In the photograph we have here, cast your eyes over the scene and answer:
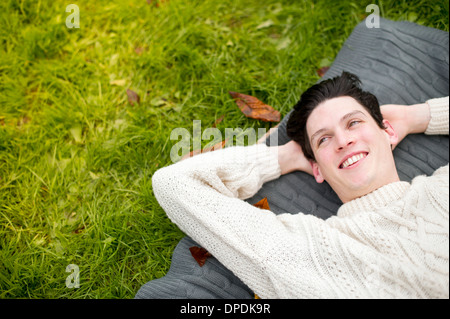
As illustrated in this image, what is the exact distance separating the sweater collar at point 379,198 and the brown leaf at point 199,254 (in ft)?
3.35

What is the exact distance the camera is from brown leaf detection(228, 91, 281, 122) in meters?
3.17

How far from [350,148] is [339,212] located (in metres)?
0.49

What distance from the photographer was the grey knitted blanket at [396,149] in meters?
2.42

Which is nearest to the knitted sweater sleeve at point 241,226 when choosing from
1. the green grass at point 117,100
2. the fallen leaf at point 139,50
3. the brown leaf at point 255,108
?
the green grass at point 117,100

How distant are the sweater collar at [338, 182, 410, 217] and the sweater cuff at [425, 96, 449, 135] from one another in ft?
2.35

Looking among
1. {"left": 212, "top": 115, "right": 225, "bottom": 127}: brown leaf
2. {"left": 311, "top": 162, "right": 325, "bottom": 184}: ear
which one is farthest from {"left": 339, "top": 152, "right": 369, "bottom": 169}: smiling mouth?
{"left": 212, "top": 115, "right": 225, "bottom": 127}: brown leaf

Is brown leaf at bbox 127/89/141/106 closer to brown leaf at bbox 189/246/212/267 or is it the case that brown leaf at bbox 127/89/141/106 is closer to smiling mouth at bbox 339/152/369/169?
brown leaf at bbox 189/246/212/267

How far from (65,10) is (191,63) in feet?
5.09

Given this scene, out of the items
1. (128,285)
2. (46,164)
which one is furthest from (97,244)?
(46,164)

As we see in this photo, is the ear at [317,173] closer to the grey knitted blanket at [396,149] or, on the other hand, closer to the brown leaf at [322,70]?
the grey knitted blanket at [396,149]

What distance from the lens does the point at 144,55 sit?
11.6 ft

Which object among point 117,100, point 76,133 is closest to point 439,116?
point 117,100

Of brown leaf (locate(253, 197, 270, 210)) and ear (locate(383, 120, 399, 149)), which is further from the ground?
ear (locate(383, 120, 399, 149))

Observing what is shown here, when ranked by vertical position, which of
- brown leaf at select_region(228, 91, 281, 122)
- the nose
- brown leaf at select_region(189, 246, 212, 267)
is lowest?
brown leaf at select_region(189, 246, 212, 267)
